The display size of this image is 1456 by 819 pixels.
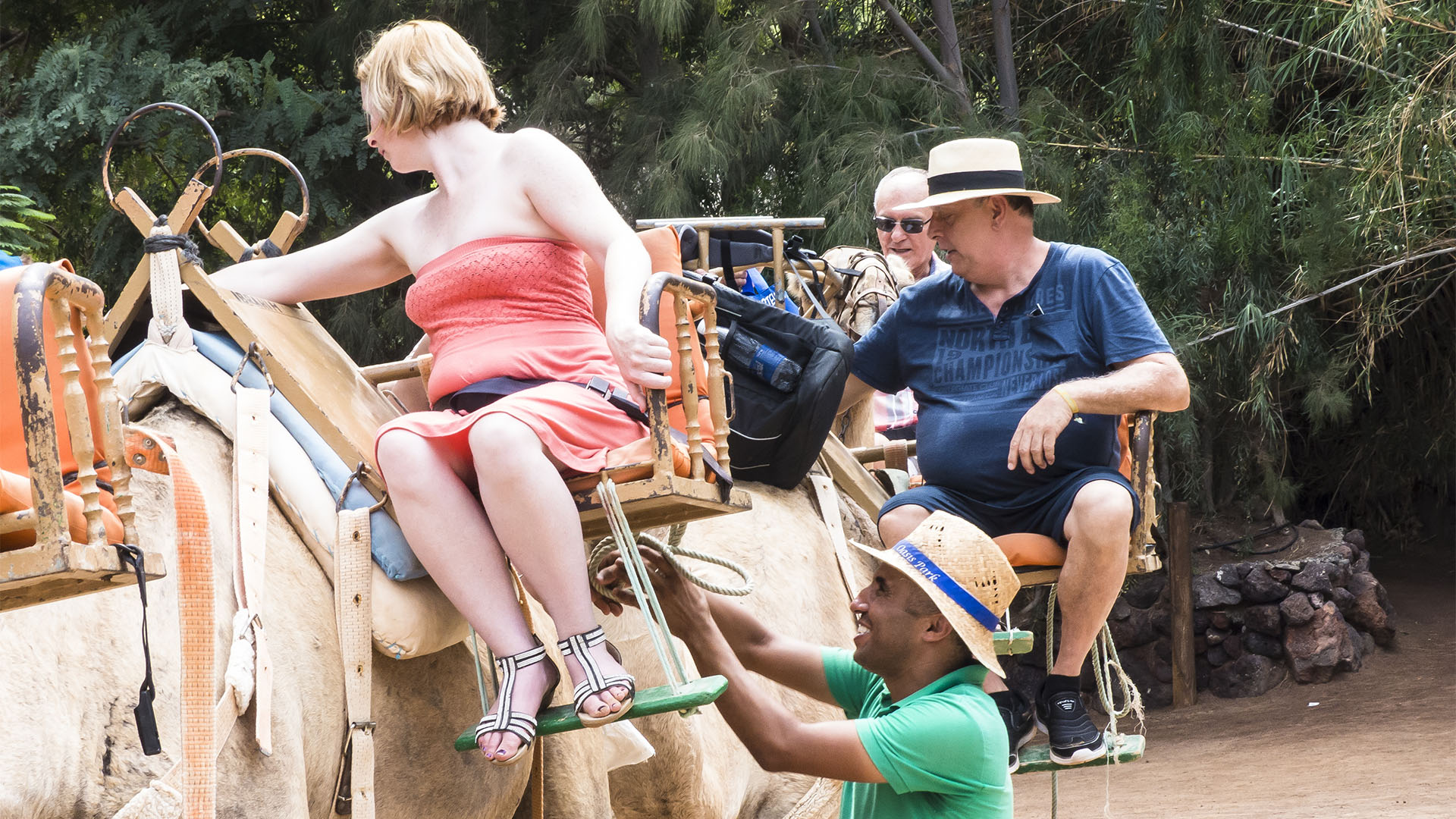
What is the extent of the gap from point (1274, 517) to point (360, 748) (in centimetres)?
1029

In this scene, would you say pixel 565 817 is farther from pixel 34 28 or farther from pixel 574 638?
pixel 34 28

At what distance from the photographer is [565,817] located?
Answer: 315 centimetres

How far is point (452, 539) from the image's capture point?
2.58 meters

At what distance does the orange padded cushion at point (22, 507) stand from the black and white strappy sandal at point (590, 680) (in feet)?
2.96

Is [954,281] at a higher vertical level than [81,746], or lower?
higher

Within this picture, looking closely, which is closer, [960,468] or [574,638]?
[574,638]

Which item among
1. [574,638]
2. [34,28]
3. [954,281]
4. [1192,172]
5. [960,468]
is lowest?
[574,638]

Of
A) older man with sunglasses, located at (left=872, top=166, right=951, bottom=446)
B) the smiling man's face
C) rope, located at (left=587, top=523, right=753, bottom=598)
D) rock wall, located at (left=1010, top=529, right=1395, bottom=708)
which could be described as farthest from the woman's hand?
rock wall, located at (left=1010, top=529, right=1395, bottom=708)

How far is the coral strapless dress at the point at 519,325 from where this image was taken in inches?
109

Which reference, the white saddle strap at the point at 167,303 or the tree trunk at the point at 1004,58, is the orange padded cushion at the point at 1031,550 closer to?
the white saddle strap at the point at 167,303

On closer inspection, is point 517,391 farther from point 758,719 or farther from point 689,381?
point 758,719

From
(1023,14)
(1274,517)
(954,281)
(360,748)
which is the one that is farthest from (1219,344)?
(360,748)

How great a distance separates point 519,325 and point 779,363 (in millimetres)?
1196

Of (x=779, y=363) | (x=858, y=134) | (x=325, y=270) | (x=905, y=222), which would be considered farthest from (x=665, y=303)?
(x=858, y=134)
